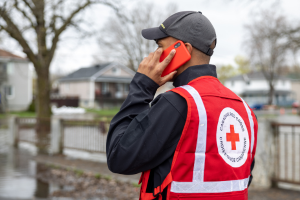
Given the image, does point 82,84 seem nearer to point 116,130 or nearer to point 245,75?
point 245,75

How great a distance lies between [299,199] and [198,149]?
4599 mm

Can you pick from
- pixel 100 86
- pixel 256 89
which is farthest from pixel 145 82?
pixel 256 89

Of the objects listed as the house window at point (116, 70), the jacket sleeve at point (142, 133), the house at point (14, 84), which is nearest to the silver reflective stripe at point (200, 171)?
the jacket sleeve at point (142, 133)

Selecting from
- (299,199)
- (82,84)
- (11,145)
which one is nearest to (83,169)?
(299,199)

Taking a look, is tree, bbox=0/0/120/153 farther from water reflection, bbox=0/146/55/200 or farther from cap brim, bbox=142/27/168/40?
cap brim, bbox=142/27/168/40

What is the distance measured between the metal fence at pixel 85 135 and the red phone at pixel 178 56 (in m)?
6.75

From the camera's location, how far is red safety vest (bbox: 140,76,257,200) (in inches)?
56.6

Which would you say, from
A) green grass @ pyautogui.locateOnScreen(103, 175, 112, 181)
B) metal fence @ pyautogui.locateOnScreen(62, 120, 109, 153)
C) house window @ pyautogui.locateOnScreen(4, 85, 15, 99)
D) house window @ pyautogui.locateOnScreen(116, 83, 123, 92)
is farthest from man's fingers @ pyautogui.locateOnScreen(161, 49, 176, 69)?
house window @ pyautogui.locateOnScreen(116, 83, 123, 92)

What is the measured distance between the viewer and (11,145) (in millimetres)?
11844

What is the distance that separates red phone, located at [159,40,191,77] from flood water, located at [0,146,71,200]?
15.2 ft

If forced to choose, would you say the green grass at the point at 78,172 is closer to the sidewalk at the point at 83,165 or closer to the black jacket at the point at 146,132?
the sidewalk at the point at 83,165

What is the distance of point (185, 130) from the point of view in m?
1.41

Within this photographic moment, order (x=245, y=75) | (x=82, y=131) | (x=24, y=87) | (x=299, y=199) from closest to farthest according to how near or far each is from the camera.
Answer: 1. (x=299, y=199)
2. (x=82, y=131)
3. (x=24, y=87)
4. (x=245, y=75)

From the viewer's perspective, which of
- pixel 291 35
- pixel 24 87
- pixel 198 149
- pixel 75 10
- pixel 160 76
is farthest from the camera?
pixel 24 87
